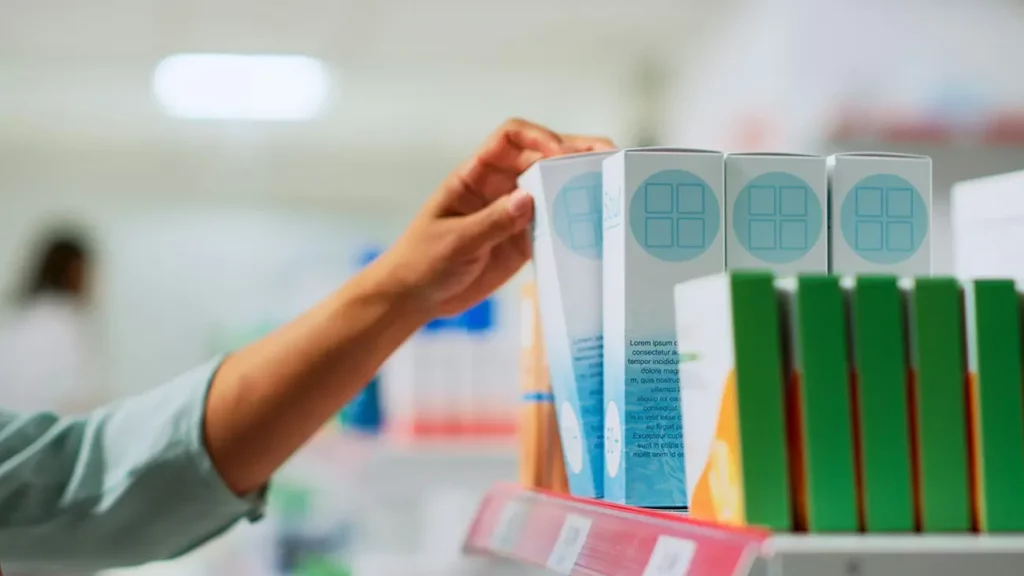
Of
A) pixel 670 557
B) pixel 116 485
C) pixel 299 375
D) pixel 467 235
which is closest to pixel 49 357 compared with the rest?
pixel 116 485

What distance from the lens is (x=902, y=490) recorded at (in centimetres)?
63

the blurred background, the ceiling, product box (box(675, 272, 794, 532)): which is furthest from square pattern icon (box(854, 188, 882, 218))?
the ceiling

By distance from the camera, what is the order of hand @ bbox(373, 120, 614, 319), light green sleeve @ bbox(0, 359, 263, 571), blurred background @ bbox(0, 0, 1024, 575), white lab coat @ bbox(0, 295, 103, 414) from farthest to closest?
1. white lab coat @ bbox(0, 295, 103, 414)
2. blurred background @ bbox(0, 0, 1024, 575)
3. light green sleeve @ bbox(0, 359, 263, 571)
4. hand @ bbox(373, 120, 614, 319)

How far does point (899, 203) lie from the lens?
2.70 feet

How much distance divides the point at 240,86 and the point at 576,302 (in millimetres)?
5341

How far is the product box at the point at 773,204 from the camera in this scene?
802 mm

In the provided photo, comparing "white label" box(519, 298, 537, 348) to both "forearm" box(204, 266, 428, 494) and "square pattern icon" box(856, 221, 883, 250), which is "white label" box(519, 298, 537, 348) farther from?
"square pattern icon" box(856, 221, 883, 250)

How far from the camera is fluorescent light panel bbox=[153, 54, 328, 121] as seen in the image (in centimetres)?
561

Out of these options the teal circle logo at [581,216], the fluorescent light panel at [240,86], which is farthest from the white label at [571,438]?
the fluorescent light panel at [240,86]

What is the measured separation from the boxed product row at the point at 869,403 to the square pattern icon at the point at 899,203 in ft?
0.59

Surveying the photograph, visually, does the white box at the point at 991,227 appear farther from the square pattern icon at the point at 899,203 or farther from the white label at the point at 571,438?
the white label at the point at 571,438

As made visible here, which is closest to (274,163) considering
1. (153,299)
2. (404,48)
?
(153,299)

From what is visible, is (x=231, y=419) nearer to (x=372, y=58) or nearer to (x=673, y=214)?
(x=673, y=214)

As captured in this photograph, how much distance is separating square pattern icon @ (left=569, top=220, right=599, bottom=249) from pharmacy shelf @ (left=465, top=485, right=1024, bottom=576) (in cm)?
22
